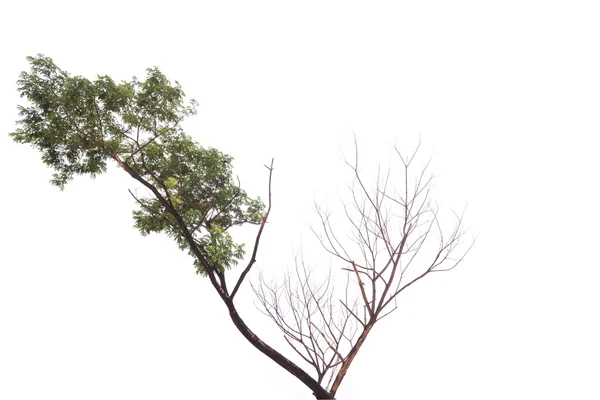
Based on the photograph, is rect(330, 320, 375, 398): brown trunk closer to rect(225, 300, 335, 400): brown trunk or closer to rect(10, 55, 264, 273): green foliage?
rect(225, 300, 335, 400): brown trunk

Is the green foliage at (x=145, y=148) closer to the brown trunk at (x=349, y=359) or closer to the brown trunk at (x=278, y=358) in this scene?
the brown trunk at (x=278, y=358)

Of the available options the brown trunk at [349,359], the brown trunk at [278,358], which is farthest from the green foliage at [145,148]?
the brown trunk at [349,359]

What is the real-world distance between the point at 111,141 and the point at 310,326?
10.2 feet

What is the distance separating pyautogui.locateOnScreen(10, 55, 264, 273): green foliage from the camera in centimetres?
395

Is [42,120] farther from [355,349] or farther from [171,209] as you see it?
[355,349]

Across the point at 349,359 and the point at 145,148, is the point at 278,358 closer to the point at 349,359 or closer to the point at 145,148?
the point at 349,359

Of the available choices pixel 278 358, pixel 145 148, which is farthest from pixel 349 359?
pixel 145 148

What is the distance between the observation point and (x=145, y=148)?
14.6ft

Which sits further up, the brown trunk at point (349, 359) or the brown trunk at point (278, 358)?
the brown trunk at point (349, 359)

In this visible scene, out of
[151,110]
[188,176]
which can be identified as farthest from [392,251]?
[151,110]

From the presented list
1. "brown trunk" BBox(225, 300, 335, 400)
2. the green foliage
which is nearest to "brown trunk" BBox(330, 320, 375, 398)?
"brown trunk" BBox(225, 300, 335, 400)

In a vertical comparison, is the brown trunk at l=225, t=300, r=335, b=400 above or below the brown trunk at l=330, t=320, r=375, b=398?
below

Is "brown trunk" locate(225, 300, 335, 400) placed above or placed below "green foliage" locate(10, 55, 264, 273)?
below

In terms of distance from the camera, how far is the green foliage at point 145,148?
395 centimetres
